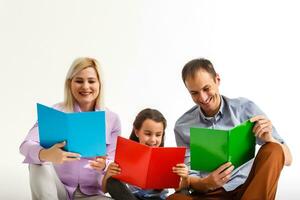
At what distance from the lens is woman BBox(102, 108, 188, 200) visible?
10.5ft

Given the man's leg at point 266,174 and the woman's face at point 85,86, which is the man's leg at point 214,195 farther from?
the woman's face at point 85,86

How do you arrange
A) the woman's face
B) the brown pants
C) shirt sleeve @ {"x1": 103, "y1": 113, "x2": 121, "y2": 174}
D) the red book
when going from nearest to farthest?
the brown pants < the red book < the woman's face < shirt sleeve @ {"x1": 103, "y1": 113, "x2": 121, "y2": 174}

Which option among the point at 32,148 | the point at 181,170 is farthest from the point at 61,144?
the point at 181,170

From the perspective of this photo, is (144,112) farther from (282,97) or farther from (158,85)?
(282,97)

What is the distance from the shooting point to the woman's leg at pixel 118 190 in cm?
321

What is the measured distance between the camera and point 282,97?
5.24 meters

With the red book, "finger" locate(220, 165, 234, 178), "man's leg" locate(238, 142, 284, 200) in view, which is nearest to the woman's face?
the red book

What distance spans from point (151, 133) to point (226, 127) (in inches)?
16.2

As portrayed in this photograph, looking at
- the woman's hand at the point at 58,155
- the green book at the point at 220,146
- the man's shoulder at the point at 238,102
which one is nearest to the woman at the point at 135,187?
the green book at the point at 220,146

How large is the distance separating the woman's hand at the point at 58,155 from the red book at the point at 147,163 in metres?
0.23

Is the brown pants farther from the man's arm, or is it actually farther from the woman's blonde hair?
the woman's blonde hair

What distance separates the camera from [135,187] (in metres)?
3.43

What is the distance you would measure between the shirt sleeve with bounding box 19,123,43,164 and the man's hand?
1.09 m

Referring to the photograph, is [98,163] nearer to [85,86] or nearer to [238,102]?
[85,86]
